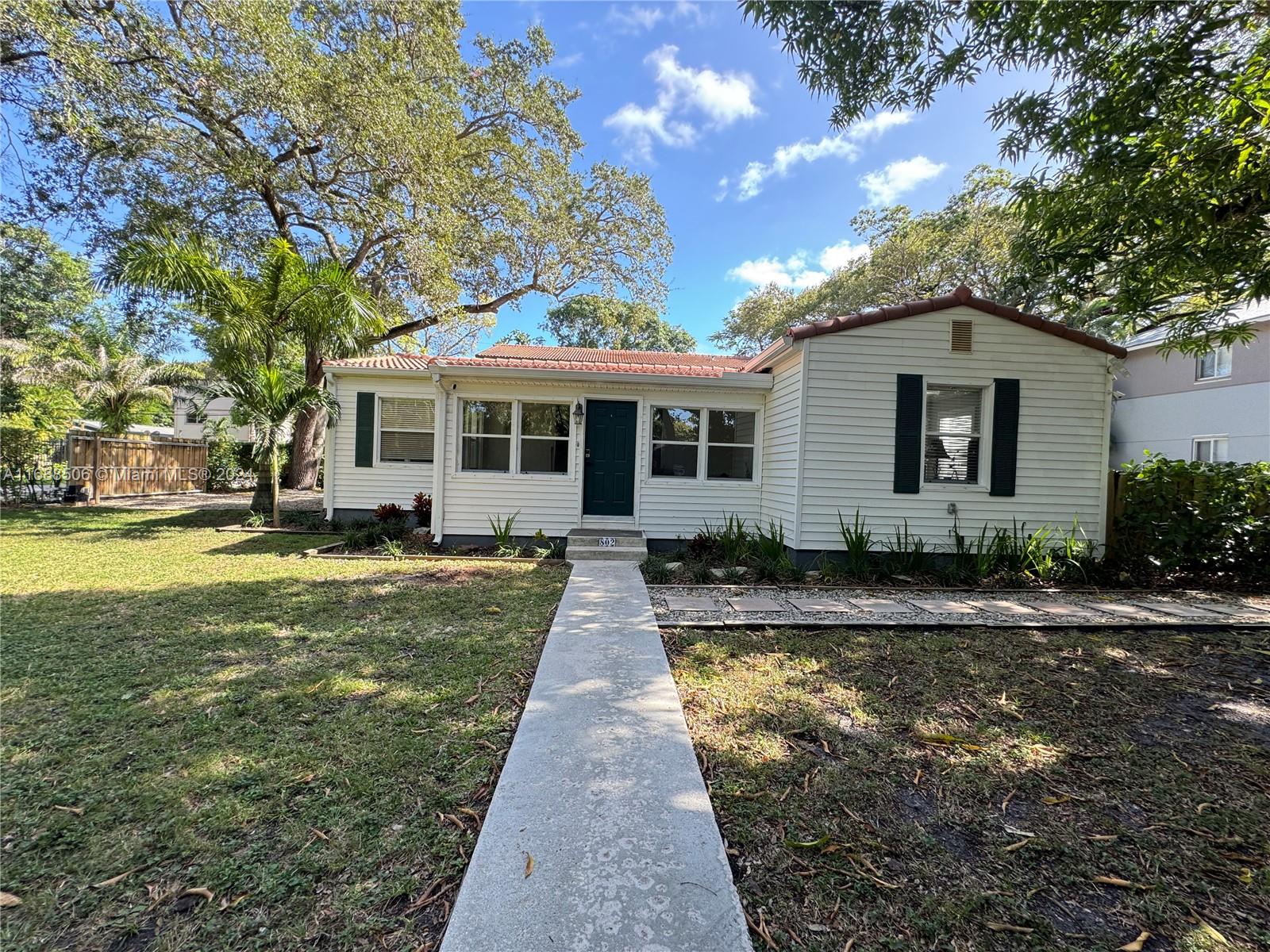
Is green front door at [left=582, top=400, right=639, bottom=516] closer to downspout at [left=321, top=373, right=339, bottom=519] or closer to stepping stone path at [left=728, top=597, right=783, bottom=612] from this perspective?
stepping stone path at [left=728, top=597, right=783, bottom=612]

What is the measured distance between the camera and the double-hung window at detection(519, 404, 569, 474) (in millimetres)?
8258

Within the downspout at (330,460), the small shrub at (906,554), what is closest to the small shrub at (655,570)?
the small shrub at (906,554)

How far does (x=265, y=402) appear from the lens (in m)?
8.12

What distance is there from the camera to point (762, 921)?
60.7 inches

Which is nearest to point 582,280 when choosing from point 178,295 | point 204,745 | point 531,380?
point 531,380

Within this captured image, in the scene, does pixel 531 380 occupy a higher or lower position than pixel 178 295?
lower

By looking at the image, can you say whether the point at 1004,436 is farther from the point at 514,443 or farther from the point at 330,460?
the point at 330,460

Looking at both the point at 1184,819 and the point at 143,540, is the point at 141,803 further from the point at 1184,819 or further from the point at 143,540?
the point at 143,540

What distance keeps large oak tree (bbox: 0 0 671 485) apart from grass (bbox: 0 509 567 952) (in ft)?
25.5

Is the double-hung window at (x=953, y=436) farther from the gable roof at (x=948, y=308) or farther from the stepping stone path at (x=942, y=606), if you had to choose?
the stepping stone path at (x=942, y=606)

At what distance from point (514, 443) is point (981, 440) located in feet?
22.5

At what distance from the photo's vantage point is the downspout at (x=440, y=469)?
7.82 meters

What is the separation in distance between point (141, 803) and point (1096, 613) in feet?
23.8

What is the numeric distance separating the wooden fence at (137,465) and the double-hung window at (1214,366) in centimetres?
2749
